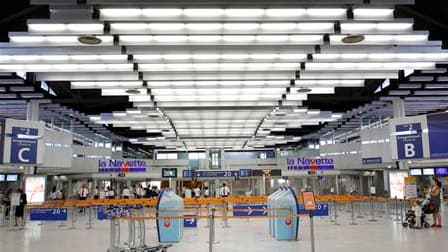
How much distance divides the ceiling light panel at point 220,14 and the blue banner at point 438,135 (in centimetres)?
1008

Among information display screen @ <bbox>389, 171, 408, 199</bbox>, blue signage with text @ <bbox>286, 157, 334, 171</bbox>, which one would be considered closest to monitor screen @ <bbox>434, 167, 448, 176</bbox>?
information display screen @ <bbox>389, 171, 408, 199</bbox>

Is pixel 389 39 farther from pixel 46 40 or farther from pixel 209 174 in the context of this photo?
pixel 209 174

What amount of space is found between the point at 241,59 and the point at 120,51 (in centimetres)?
377

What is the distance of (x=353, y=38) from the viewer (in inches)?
468

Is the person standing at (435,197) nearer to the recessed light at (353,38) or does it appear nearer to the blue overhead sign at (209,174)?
the recessed light at (353,38)

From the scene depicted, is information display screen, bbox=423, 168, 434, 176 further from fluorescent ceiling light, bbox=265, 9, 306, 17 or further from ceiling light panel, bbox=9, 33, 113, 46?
ceiling light panel, bbox=9, 33, 113, 46

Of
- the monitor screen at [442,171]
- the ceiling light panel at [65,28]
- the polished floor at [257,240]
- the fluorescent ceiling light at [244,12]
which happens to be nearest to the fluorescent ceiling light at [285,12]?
the fluorescent ceiling light at [244,12]

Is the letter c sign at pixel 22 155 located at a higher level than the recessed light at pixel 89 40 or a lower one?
lower

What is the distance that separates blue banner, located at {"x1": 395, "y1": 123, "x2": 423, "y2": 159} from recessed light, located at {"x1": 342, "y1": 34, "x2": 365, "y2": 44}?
27.9 ft

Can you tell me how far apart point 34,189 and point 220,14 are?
66.6 ft

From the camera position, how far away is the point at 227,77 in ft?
53.4

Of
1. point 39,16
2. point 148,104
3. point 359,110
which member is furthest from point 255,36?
point 359,110

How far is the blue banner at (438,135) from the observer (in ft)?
58.2

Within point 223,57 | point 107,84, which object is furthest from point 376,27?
point 107,84
